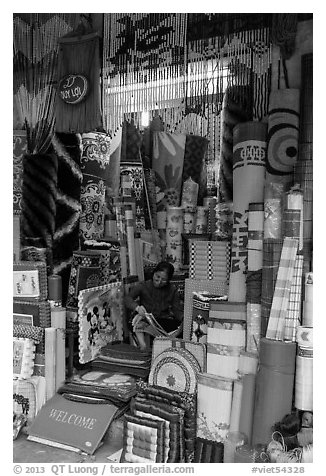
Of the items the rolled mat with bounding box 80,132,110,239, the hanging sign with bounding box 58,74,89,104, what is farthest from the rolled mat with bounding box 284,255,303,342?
the rolled mat with bounding box 80,132,110,239

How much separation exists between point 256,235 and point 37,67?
208 centimetres

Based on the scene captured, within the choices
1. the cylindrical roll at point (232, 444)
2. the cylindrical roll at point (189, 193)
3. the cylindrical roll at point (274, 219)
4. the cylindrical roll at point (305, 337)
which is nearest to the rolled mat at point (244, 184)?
the cylindrical roll at point (274, 219)

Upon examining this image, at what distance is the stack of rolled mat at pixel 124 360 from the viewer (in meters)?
3.91

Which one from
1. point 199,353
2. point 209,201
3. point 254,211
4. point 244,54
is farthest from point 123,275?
point 244,54

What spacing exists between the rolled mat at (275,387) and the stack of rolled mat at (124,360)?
115cm

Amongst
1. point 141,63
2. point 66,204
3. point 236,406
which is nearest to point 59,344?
point 236,406

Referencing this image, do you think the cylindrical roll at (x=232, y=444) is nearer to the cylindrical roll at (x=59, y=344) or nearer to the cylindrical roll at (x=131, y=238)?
the cylindrical roll at (x=59, y=344)

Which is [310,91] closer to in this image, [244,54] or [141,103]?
[244,54]

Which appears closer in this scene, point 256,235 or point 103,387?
point 256,235

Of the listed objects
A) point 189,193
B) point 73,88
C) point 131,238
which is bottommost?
point 131,238

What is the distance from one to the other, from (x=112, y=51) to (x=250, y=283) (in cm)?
184

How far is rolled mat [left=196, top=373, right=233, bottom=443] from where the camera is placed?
316cm

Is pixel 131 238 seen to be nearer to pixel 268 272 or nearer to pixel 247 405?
pixel 268 272

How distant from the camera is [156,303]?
451 centimetres
